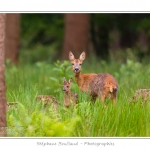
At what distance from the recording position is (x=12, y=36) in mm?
22938

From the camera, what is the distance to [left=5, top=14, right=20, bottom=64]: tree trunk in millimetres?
22641

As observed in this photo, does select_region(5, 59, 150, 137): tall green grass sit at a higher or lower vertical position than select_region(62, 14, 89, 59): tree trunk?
lower

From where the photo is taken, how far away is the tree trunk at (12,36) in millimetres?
22641

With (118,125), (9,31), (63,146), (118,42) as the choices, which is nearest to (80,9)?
(118,125)

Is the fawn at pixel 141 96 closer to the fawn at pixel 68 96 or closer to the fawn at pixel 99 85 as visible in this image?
the fawn at pixel 99 85

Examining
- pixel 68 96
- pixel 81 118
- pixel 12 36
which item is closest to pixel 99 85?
pixel 68 96

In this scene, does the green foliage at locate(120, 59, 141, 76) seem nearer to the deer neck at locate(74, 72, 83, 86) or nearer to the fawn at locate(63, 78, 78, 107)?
the deer neck at locate(74, 72, 83, 86)

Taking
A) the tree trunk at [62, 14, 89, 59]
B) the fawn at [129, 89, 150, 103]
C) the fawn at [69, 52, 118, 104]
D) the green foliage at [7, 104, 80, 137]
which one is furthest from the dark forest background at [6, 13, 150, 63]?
the green foliage at [7, 104, 80, 137]

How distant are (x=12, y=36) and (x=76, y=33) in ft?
8.56

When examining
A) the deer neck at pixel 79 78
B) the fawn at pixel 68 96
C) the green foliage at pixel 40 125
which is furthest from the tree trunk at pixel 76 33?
the green foliage at pixel 40 125

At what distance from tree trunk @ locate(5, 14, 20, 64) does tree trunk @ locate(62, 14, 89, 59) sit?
2049mm

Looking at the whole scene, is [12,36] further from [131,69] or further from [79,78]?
[79,78]

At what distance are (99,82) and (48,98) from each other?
109 cm

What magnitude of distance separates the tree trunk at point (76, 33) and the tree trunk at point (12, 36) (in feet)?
6.72
